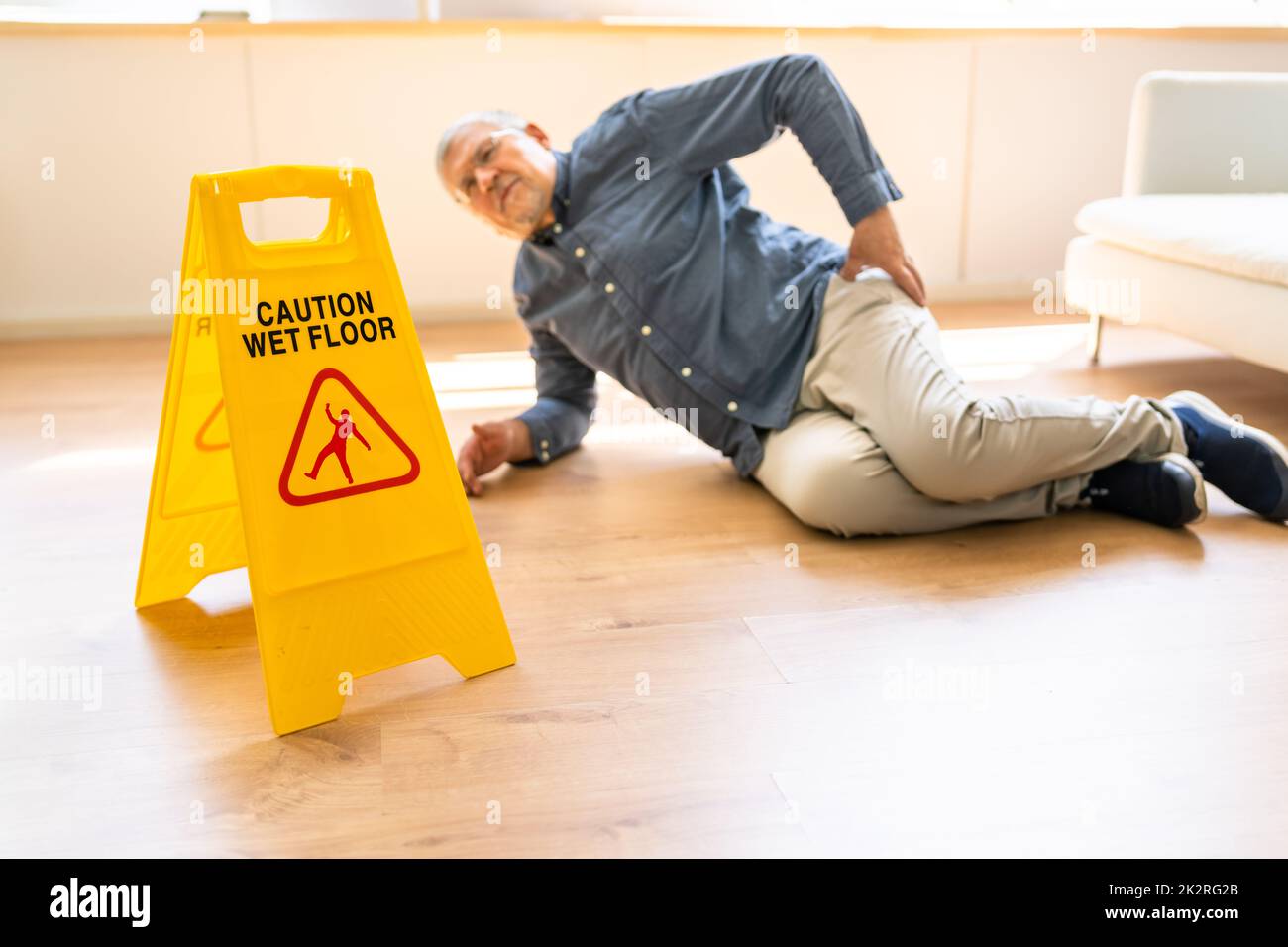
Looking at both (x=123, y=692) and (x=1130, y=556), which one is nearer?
(x=123, y=692)

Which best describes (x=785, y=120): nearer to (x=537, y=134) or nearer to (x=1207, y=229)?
(x=537, y=134)

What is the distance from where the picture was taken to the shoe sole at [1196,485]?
5.46 ft

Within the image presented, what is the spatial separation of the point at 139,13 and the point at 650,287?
2310 millimetres

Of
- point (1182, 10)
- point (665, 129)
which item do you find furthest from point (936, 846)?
point (1182, 10)

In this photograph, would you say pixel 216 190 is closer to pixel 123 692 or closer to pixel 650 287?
pixel 123 692

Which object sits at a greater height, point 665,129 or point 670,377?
point 665,129

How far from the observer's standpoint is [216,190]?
121 cm

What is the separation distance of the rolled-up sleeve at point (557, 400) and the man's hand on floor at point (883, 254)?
0.56 m

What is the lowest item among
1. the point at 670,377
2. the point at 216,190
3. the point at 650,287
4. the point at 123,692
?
the point at 123,692

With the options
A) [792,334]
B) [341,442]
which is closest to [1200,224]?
[792,334]

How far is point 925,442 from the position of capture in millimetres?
1646

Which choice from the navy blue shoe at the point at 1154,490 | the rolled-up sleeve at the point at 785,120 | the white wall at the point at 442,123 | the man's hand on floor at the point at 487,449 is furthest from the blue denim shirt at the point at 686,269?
the white wall at the point at 442,123

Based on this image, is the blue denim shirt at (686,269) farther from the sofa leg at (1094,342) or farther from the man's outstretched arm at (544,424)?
the sofa leg at (1094,342)

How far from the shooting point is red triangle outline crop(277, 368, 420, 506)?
1.25 metres
